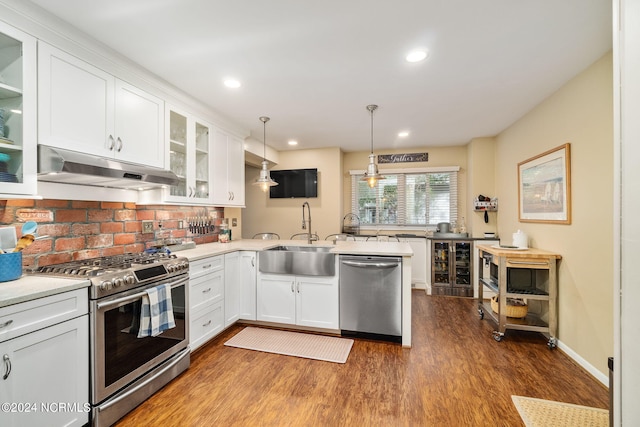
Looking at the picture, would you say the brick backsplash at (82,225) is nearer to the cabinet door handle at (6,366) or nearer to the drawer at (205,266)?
the drawer at (205,266)

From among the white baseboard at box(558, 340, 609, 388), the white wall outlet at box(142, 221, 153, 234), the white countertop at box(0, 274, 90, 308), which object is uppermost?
the white wall outlet at box(142, 221, 153, 234)

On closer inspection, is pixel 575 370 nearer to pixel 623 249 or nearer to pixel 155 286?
pixel 623 249

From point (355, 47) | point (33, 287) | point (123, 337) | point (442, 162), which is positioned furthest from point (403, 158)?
point (33, 287)

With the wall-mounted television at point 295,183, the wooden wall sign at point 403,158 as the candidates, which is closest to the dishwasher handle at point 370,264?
the wall-mounted television at point 295,183

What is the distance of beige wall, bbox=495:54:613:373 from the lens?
215cm

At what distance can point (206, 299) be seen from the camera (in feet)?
8.72

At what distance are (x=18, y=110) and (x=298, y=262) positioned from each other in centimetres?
235

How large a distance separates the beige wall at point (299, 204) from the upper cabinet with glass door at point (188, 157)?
89.1 inches

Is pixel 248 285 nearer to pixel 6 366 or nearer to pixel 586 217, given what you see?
pixel 6 366

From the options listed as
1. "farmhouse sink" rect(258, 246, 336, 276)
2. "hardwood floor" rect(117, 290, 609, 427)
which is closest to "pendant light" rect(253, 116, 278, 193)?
"farmhouse sink" rect(258, 246, 336, 276)

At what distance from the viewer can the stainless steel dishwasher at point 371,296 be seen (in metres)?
2.75

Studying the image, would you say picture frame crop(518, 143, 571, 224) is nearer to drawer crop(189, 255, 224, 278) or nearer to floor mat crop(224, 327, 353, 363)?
floor mat crop(224, 327, 353, 363)

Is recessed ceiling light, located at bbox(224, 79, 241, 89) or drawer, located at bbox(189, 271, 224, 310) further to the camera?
recessed ceiling light, located at bbox(224, 79, 241, 89)

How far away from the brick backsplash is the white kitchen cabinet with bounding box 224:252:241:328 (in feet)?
2.37
